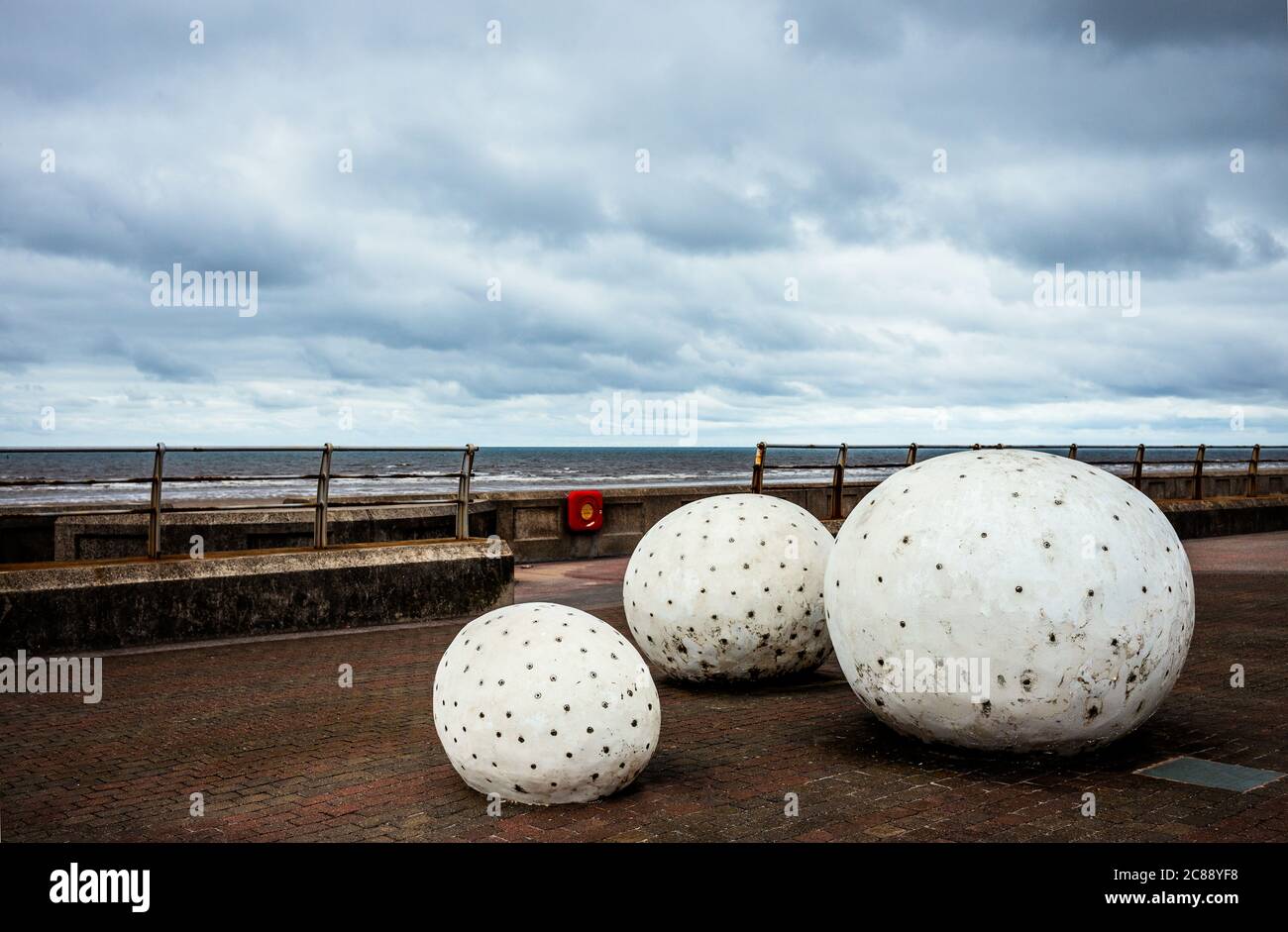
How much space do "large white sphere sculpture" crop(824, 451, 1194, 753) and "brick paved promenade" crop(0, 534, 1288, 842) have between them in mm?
343

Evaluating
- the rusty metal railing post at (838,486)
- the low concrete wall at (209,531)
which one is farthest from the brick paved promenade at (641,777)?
the rusty metal railing post at (838,486)

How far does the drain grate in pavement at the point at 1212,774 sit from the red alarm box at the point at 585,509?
12.6 metres

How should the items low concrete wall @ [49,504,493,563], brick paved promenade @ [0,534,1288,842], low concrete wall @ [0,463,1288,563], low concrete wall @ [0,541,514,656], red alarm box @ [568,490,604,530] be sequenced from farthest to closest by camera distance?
1. red alarm box @ [568,490,604,530]
2. low concrete wall @ [0,463,1288,563]
3. low concrete wall @ [49,504,493,563]
4. low concrete wall @ [0,541,514,656]
5. brick paved promenade @ [0,534,1288,842]

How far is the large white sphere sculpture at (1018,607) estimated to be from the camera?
5.47 meters

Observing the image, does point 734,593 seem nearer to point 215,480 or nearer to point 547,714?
point 547,714

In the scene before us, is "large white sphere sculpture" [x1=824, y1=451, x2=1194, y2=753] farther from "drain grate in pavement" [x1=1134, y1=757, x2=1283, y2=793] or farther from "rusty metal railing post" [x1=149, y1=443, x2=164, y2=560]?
"rusty metal railing post" [x1=149, y1=443, x2=164, y2=560]

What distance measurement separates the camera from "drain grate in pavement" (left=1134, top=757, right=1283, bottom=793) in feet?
17.9

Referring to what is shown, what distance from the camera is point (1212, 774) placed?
5.65m

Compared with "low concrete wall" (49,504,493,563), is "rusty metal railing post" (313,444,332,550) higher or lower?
higher

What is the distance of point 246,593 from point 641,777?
647 centimetres

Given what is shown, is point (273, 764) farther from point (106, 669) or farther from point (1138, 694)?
point (1138, 694)

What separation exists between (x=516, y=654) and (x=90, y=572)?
6524 mm

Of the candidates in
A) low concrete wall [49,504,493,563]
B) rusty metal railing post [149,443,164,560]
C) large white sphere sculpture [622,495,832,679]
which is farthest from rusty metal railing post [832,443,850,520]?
rusty metal railing post [149,443,164,560]

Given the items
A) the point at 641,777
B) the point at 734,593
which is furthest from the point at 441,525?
the point at 641,777
